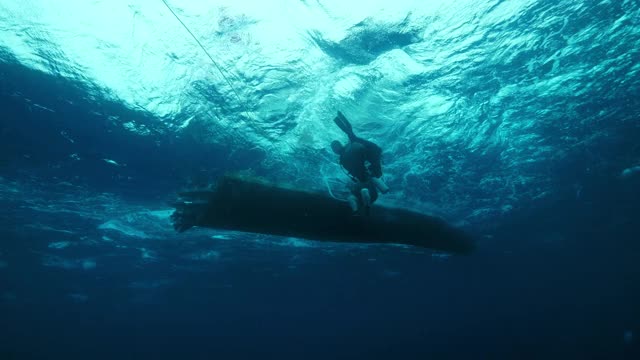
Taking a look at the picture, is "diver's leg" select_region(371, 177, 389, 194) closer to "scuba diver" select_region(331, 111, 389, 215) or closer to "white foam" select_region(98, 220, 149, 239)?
"scuba diver" select_region(331, 111, 389, 215)

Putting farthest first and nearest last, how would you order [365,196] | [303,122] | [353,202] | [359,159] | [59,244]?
1. [59,244]
2. [303,122]
3. [353,202]
4. [359,159]
5. [365,196]

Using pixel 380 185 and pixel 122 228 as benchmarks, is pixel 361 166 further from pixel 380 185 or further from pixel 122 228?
pixel 122 228

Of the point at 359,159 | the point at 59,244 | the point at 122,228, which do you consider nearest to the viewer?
the point at 359,159

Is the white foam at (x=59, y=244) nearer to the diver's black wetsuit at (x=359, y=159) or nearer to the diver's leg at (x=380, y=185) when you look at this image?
the diver's black wetsuit at (x=359, y=159)

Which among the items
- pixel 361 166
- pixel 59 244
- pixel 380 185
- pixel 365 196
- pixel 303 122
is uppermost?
pixel 303 122

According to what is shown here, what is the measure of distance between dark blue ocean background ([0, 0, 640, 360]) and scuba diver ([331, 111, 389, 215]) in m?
3.02

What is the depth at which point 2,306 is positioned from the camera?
151 ft

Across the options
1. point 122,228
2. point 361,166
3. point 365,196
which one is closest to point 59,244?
point 122,228

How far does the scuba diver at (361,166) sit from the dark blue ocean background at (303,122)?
3.02m

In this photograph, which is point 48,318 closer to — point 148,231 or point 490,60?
point 148,231

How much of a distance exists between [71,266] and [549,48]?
34.6 metres

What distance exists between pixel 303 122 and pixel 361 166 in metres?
4.53

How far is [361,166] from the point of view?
7.73m

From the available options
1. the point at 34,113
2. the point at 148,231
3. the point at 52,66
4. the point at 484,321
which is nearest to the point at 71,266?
the point at 148,231
